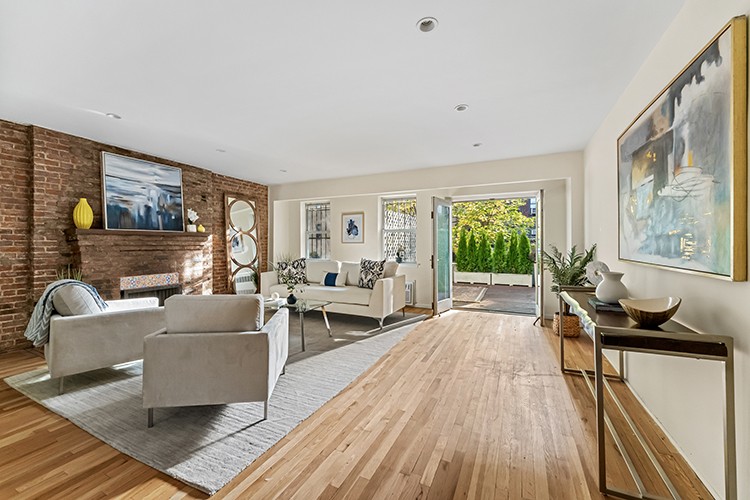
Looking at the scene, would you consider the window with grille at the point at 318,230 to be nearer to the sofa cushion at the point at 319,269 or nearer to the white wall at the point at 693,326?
the sofa cushion at the point at 319,269

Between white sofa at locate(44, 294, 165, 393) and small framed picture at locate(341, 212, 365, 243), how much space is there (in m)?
4.20

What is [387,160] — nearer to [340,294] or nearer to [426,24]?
[340,294]

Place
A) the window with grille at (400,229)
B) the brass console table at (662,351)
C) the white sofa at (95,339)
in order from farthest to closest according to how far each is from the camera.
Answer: the window with grille at (400,229) → the white sofa at (95,339) → the brass console table at (662,351)

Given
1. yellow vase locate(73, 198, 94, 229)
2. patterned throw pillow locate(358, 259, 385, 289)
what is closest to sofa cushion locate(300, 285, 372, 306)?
patterned throw pillow locate(358, 259, 385, 289)

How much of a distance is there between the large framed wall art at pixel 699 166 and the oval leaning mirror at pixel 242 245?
601cm

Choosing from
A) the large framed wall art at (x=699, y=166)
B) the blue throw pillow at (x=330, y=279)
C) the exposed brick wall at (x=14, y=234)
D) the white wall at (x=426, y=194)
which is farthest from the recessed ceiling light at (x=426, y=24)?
the exposed brick wall at (x=14, y=234)

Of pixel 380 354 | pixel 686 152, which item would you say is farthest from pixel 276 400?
pixel 686 152

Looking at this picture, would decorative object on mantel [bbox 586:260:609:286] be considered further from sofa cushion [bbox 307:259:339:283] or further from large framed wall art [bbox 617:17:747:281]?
sofa cushion [bbox 307:259:339:283]

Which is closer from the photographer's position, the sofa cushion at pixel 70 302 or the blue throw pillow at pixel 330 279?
the sofa cushion at pixel 70 302

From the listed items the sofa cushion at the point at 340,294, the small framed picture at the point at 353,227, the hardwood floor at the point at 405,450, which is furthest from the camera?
the small framed picture at the point at 353,227

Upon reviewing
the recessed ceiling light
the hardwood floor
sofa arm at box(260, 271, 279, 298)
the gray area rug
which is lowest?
the hardwood floor

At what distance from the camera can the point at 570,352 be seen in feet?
11.4

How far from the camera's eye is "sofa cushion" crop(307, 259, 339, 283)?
19.0 ft

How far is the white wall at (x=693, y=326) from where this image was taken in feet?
4.42
